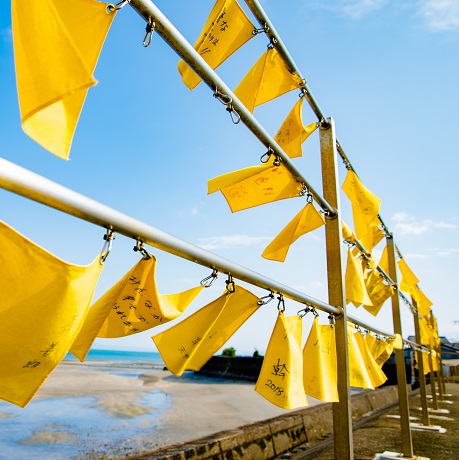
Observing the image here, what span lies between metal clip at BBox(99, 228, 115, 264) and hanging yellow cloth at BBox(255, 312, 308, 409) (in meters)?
1.03

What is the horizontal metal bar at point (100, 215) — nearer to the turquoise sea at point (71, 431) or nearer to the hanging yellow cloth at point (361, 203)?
the hanging yellow cloth at point (361, 203)

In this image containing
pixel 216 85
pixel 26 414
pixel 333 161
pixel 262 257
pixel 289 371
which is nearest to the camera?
pixel 216 85

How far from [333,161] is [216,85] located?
153 centimetres

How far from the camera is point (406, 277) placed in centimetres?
621

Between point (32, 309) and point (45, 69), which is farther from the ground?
point (45, 69)

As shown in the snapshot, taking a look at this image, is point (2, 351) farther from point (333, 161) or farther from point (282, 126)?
point (333, 161)

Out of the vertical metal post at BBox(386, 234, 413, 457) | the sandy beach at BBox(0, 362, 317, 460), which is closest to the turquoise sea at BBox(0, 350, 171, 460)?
the sandy beach at BBox(0, 362, 317, 460)

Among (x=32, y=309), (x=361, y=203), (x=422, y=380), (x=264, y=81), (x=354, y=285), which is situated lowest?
(x=422, y=380)

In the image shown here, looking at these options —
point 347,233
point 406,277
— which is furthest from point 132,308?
point 406,277

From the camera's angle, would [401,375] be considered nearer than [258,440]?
No

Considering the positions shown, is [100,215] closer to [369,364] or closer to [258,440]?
[369,364]

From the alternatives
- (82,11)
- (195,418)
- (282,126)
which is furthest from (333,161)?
(195,418)

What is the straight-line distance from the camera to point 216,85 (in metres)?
1.50

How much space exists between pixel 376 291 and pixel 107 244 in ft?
11.5
